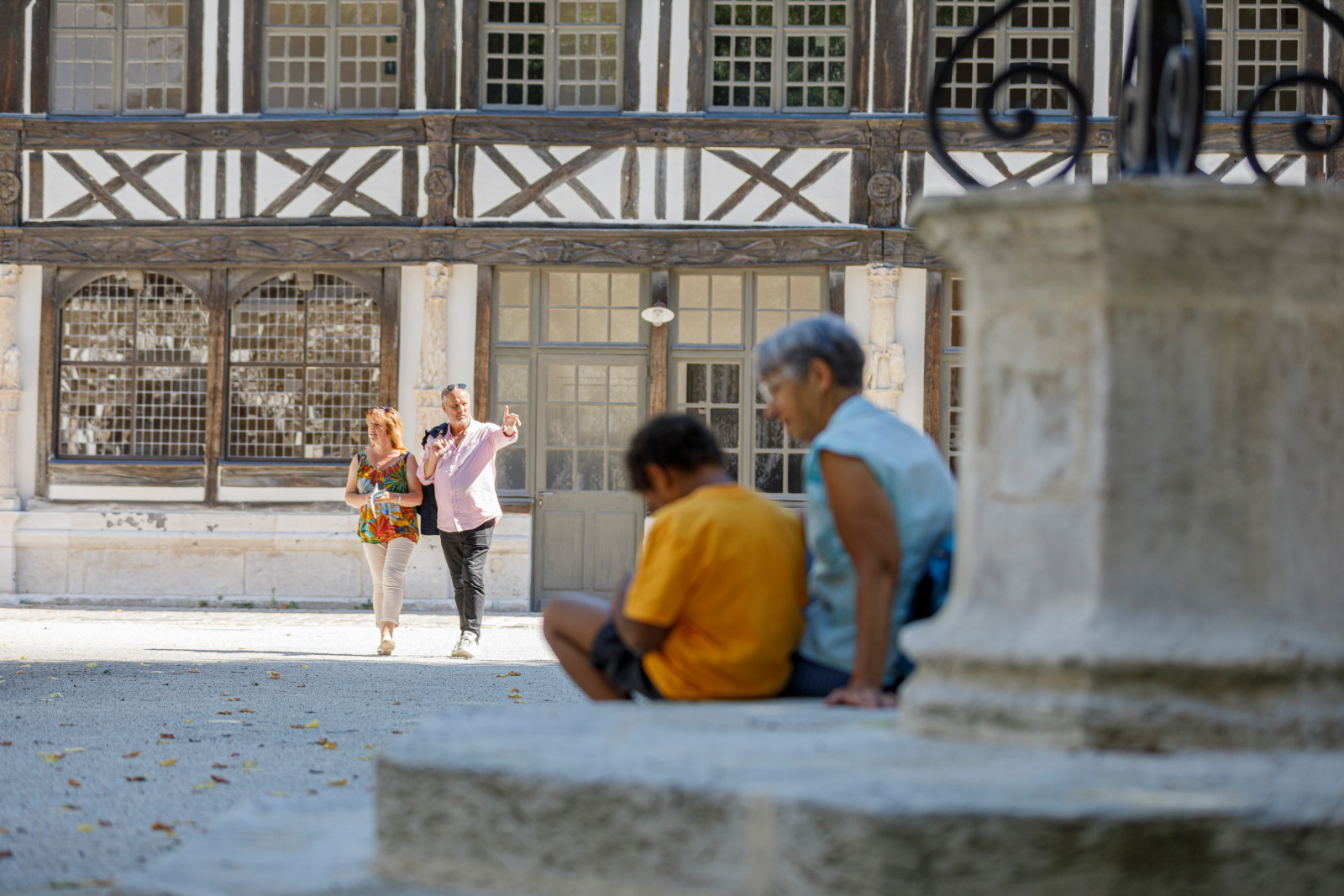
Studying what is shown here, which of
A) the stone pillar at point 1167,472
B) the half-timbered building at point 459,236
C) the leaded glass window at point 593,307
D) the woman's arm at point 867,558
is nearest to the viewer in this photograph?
the stone pillar at point 1167,472

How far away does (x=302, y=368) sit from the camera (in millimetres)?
14703

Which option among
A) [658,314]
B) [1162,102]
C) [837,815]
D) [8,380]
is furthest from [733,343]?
[837,815]

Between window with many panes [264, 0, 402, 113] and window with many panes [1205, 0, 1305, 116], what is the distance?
7.20 metres

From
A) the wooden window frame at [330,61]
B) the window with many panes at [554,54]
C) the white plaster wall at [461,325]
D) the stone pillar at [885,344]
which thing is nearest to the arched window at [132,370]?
the wooden window frame at [330,61]

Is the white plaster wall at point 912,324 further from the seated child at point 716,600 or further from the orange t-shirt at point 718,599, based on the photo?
the orange t-shirt at point 718,599

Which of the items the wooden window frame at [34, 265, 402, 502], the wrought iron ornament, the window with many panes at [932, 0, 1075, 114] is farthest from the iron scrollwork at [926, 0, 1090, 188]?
the wooden window frame at [34, 265, 402, 502]

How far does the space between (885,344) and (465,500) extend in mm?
5156

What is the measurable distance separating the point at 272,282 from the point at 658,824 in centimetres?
1280

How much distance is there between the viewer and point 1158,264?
2.85 m

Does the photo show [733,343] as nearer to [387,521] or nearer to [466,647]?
[387,521]

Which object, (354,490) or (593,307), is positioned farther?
(593,307)

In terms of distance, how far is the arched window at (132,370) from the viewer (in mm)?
14836

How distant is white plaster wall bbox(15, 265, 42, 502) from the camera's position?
48.4 feet

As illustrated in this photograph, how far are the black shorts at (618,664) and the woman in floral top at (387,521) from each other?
6.47 m
